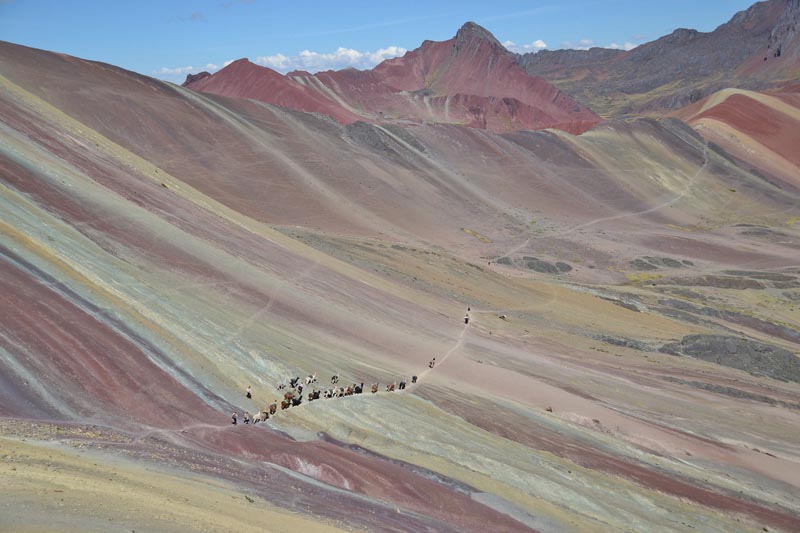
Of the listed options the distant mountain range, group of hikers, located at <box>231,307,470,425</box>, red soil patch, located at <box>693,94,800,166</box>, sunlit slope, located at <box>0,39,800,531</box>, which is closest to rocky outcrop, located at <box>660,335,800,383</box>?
sunlit slope, located at <box>0,39,800,531</box>

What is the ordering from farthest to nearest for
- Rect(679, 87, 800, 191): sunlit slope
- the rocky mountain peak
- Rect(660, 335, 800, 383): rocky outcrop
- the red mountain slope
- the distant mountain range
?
the rocky mountain peak, the distant mountain range, the red mountain slope, Rect(679, 87, 800, 191): sunlit slope, Rect(660, 335, 800, 383): rocky outcrop

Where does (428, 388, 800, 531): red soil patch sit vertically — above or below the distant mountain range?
below

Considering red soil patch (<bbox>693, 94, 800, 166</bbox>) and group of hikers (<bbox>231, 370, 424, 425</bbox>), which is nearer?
group of hikers (<bbox>231, 370, 424, 425</bbox>)

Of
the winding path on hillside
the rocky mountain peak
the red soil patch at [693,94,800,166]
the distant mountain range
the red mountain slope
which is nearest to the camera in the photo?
the winding path on hillside

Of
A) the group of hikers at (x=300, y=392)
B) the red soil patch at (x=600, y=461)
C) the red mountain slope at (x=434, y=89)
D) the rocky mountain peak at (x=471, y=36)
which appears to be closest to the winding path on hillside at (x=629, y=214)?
the red mountain slope at (x=434, y=89)

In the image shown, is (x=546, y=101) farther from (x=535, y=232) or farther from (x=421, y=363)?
(x=421, y=363)

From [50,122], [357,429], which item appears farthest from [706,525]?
[50,122]

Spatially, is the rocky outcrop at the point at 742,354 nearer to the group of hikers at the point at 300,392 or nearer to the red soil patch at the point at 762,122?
the group of hikers at the point at 300,392

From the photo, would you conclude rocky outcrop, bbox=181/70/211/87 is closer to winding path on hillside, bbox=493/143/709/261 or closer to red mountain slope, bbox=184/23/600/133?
red mountain slope, bbox=184/23/600/133

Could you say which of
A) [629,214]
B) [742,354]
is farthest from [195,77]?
[742,354]
